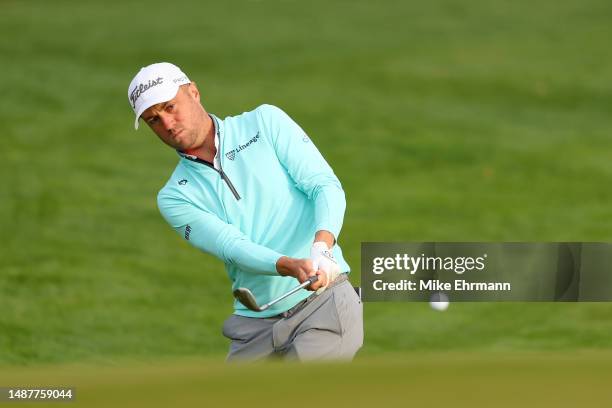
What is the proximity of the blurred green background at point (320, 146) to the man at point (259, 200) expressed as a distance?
13.2 ft

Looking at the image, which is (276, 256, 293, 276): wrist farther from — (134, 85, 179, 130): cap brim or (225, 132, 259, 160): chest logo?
(134, 85, 179, 130): cap brim

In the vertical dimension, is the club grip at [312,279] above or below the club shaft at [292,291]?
above

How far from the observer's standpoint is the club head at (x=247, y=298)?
16.1 ft

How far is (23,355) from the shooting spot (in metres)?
11.6

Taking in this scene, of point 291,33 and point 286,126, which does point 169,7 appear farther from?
point 286,126

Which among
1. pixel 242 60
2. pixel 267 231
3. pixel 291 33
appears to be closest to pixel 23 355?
pixel 267 231

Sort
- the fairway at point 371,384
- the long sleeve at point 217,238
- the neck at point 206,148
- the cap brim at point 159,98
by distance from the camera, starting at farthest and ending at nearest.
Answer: the neck at point 206,148, the cap brim at point 159,98, the long sleeve at point 217,238, the fairway at point 371,384

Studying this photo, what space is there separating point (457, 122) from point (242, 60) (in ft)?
18.7

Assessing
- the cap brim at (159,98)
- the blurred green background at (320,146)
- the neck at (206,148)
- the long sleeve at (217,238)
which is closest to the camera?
the long sleeve at (217,238)

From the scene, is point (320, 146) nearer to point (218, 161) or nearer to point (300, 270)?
point (218, 161)

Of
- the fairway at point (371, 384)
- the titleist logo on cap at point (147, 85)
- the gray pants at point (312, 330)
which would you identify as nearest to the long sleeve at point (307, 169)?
the gray pants at point (312, 330)

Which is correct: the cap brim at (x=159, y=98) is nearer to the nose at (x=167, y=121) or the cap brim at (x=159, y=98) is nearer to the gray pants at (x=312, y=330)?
the nose at (x=167, y=121)

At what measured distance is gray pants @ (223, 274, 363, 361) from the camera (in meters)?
5.17

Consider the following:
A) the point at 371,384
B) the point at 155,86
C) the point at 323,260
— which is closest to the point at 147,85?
the point at 155,86
